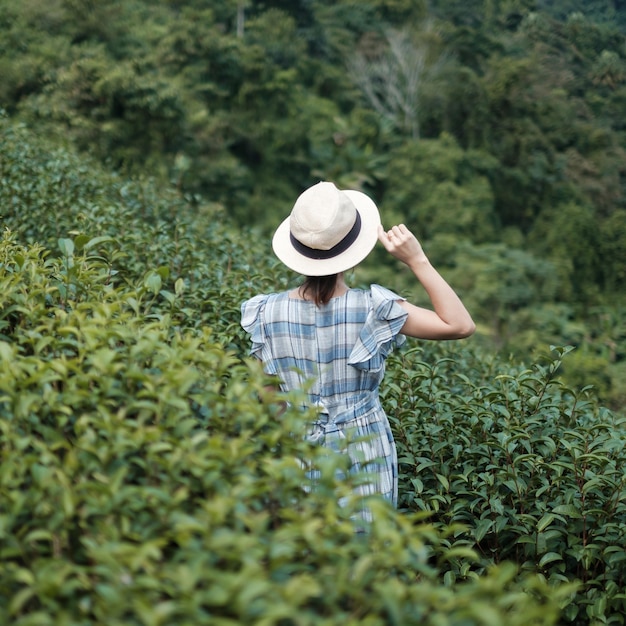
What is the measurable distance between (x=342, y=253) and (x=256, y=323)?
10.6 inches

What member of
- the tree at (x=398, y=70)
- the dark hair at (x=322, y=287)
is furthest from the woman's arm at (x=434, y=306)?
the tree at (x=398, y=70)

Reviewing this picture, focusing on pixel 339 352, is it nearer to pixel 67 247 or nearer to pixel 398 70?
pixel 67 247

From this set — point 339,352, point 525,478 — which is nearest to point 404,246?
point 339,352

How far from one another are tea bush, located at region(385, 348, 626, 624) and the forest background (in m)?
8.20

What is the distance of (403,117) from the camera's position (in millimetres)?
20844

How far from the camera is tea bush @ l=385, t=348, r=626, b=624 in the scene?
2.03 meters

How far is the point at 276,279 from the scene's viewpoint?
3258 mm

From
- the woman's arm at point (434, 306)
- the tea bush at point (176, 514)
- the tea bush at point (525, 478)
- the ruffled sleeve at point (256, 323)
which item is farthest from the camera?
the tea bush at point (525, 478)

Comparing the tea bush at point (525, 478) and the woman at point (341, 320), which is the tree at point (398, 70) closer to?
the tea bush at point (525, 478)

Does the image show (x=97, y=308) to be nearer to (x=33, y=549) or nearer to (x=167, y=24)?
(x=33, y=549)

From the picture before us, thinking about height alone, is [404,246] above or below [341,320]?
above

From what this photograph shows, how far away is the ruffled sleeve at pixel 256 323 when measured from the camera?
1836 millimetres

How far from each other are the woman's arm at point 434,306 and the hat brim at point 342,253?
2.3 inches

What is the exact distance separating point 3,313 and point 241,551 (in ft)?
3.04
